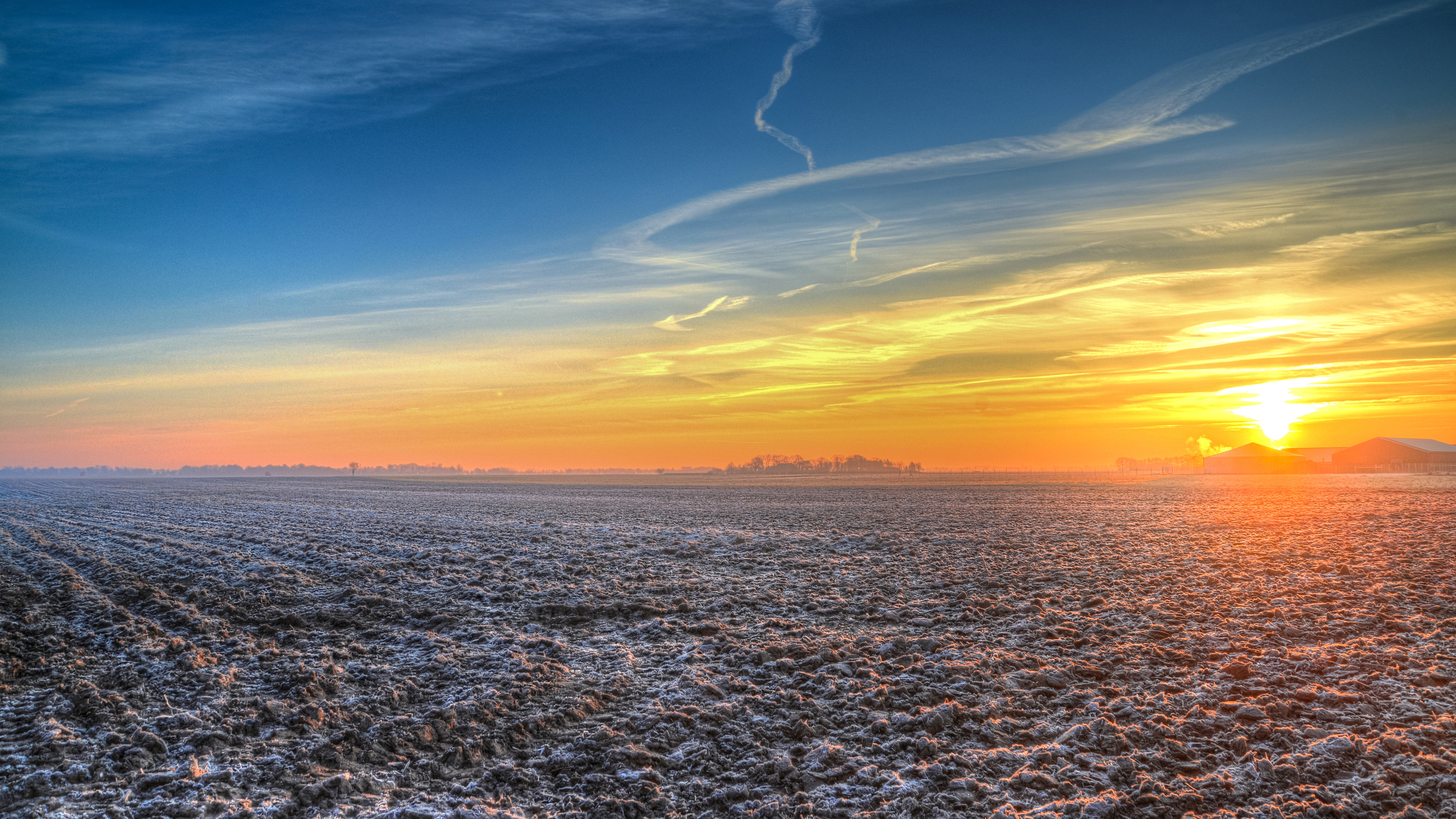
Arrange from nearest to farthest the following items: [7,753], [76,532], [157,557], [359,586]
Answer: [7,753]
[359,586]
[157,557]
[76,532]

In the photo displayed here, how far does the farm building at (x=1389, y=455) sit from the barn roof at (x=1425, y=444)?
36 cm

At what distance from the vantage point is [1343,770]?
6.73 m

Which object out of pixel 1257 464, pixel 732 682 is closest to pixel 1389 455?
pixel 1257 464

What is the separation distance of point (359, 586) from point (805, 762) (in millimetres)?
12965

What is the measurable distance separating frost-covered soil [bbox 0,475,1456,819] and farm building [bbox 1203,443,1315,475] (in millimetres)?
141440

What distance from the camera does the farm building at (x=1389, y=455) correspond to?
445 ft

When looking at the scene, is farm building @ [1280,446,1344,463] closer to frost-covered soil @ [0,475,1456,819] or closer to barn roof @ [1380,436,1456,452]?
barn roof @ [1380,436,1456,452]

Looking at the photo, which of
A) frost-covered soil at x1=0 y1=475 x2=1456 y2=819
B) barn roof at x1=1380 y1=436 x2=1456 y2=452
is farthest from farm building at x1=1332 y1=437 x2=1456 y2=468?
frost-covered soil at x1=0 y1=475 x2=1456 y2=819

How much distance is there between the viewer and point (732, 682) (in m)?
9.41

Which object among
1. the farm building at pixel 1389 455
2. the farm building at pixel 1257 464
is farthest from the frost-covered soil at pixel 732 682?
the farm building at pixel 1389 455

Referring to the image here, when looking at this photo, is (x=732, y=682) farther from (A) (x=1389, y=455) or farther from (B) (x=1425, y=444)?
(B) (x=1425, y=444)

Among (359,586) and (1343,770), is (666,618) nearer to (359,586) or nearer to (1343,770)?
(359,586)

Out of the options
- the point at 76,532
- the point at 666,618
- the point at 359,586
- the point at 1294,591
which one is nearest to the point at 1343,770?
the point at 666,618

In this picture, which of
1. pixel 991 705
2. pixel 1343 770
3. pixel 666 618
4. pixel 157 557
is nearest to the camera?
pixel 1343 770
